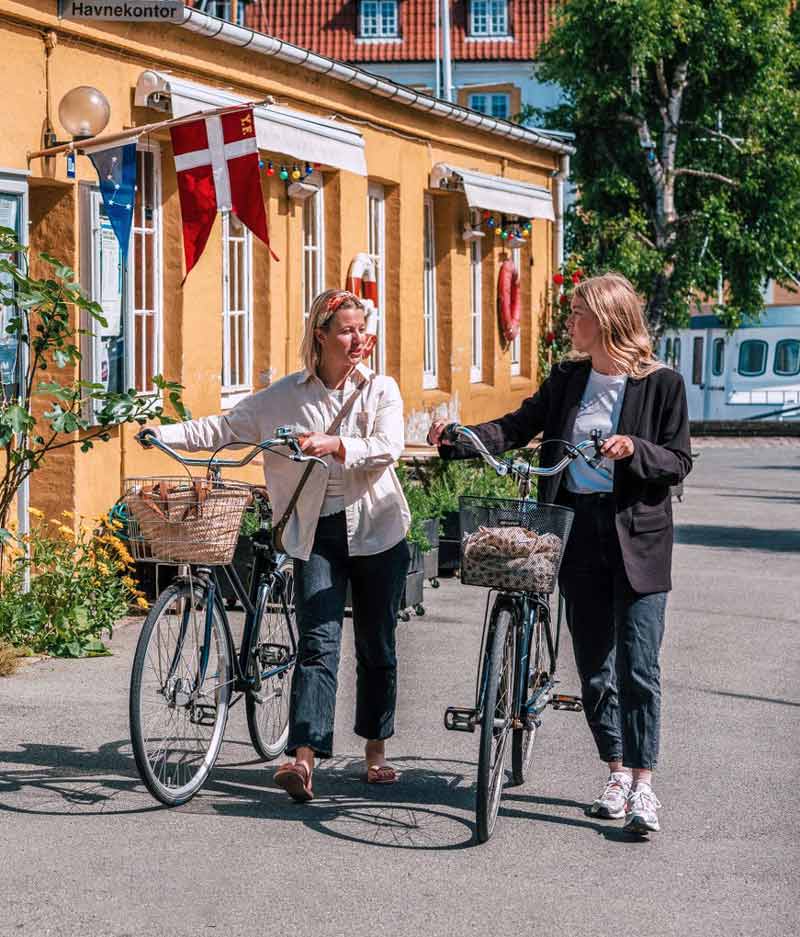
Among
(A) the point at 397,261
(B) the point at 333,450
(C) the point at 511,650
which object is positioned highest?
(A) the point at 397,261

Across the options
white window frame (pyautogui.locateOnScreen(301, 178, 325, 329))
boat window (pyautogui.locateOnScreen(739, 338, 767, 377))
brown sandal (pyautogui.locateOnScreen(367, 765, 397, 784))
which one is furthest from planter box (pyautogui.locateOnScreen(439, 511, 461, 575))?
boat window (pyautogui.locateOnScreen(739, 338, 767, 377))

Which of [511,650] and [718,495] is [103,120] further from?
[718,495]

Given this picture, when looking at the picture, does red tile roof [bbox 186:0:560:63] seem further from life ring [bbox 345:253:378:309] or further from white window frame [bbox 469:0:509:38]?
life ring [bbox 345:253:378:309]

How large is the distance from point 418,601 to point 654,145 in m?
23.9

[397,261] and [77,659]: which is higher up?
[397,261]

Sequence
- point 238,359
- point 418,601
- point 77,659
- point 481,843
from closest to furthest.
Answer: point 481,843
point 77,659
point 418,601
point 238,359

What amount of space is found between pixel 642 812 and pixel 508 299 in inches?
574

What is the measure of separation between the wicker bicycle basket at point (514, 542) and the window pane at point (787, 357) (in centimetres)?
3601

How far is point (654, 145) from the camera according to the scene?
1297 inches

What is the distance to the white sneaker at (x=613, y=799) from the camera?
5859 mm

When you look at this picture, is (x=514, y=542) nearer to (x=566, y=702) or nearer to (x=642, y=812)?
(x=566, y=702)

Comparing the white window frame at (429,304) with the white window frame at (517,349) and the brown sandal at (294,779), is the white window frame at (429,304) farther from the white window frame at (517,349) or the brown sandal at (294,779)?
the brown sandal at (294,779)

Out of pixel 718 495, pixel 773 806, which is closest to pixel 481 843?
pixel 773 806

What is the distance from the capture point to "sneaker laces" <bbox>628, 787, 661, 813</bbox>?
18.5 ft
